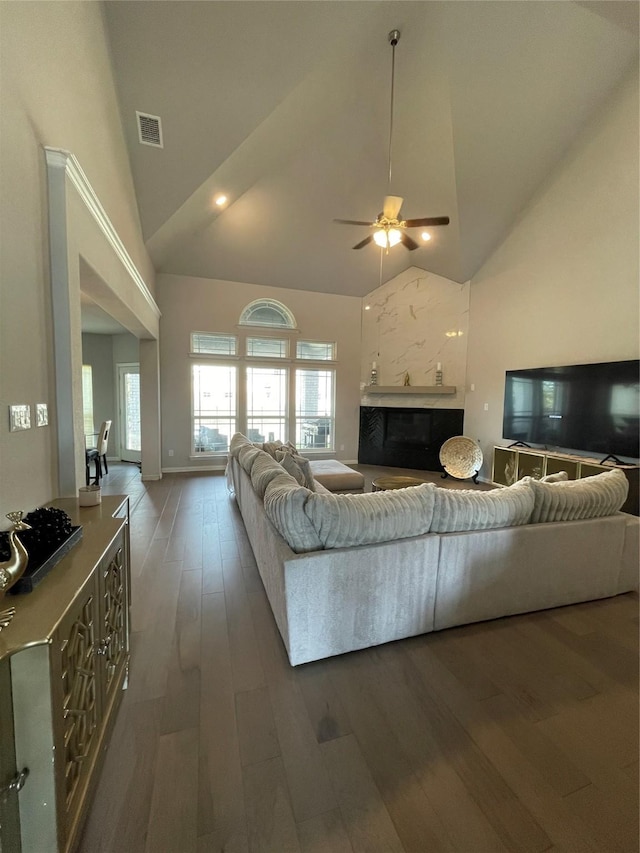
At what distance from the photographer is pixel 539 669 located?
1771 millimetres

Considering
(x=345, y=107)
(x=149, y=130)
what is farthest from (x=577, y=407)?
(x=149, y=130)

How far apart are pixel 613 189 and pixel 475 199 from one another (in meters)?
1.52

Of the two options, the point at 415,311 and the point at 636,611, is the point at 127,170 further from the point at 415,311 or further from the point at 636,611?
the point at 636,611

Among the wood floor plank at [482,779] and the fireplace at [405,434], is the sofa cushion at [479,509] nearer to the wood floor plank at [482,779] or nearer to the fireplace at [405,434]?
the wood floor plank at [482,779]

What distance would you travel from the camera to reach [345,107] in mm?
3863

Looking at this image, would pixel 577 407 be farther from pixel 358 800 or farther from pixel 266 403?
pixel 266 403

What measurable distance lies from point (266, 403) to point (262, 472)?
4301mm

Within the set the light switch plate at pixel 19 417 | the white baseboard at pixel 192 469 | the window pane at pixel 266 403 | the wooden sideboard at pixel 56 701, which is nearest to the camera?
the wooden sideboard at pixel 56 701

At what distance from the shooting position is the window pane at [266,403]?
6.57 m

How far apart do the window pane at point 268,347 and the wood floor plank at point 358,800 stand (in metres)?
5.89

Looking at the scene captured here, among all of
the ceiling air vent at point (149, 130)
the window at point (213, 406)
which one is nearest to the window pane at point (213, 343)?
the window at point (213, 406)

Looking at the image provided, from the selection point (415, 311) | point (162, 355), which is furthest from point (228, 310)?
point (415, 311)

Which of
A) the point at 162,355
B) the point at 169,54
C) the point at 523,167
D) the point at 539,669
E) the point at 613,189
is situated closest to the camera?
the point at 539,669

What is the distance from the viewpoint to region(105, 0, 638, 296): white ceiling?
2857 mm
